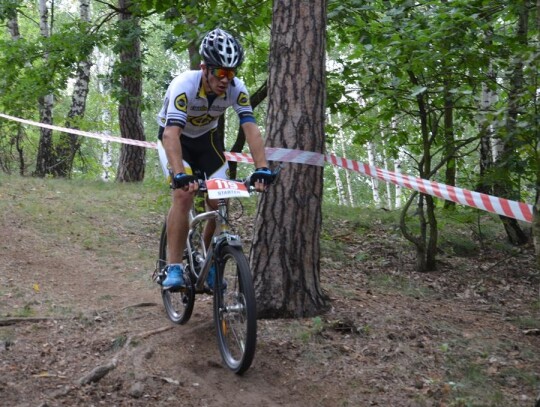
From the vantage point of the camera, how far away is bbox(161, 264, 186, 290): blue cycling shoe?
5.07 meters

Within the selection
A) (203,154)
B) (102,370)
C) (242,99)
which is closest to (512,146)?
(242,99)

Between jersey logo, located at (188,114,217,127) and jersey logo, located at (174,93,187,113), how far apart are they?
234 mm

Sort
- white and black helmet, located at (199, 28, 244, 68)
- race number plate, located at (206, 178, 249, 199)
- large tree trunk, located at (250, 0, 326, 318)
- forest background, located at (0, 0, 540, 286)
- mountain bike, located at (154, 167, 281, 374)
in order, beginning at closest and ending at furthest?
mountain bike, located at (154, 167, 281, 374), race number plate, located at (206, 178, 249, 199), white and black helmet, located at (199, 28, 244, 68), large tree trunk, located at (250, 0, 326, 318), forest background, located at (0, 0, 540, 286)

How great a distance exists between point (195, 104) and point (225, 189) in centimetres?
85

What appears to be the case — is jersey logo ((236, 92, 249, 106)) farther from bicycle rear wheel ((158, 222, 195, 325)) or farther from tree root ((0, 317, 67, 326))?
tree root ((0, 317, 67, 326))

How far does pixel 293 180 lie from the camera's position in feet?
17.5

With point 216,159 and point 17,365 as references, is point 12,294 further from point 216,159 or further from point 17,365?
point 216,159

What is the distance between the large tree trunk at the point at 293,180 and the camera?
17.3 feet

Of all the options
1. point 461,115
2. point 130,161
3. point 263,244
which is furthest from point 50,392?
point 130,161

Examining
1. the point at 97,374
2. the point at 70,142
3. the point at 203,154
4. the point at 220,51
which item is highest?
the point at 70,142

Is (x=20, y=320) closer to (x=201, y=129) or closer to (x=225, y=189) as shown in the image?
(x=201, y=129)

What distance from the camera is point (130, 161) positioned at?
1534 centimetres

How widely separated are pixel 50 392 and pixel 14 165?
1703 centimetres

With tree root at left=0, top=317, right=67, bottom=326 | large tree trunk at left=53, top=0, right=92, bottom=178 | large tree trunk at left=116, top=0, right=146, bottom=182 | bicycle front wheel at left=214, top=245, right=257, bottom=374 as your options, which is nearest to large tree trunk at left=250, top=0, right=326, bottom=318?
bicycle front wheel at left=214, top=245, right=257, bottom=374
